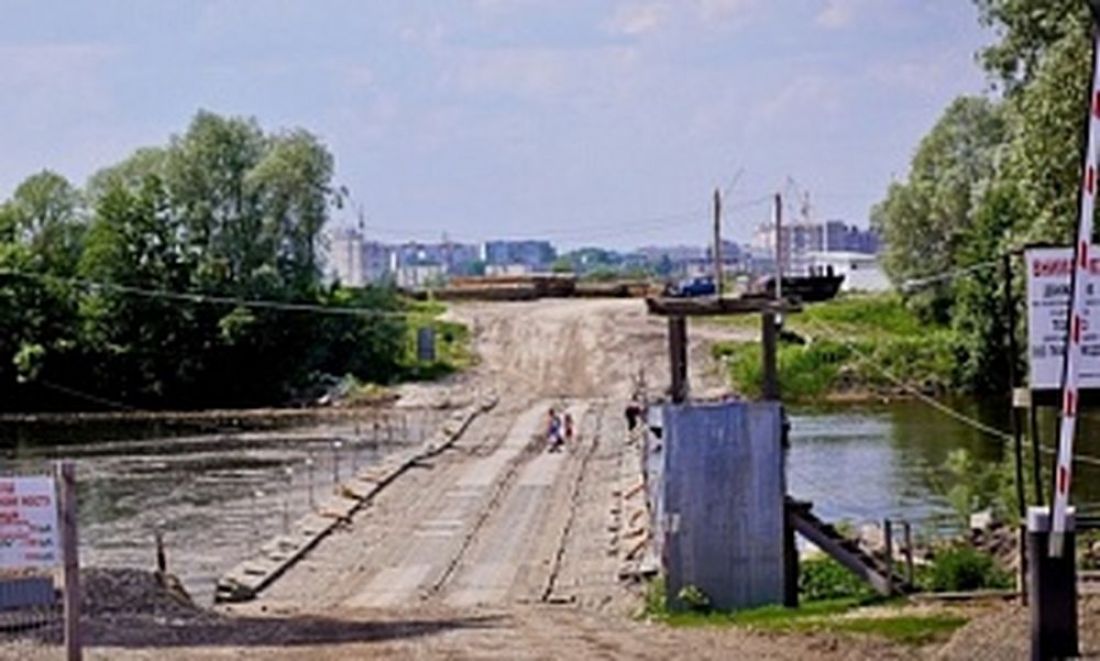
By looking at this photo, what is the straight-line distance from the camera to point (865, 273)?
135375 millimetres

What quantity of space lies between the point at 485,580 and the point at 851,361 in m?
55.9

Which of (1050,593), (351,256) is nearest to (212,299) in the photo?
(351,256)

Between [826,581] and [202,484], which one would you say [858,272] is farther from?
[826,581]

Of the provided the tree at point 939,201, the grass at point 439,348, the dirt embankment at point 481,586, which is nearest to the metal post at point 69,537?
the dirt embankment at point 481,586

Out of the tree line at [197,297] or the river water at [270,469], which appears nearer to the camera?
the river water at [270,469]

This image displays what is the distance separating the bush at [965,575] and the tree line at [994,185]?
4281 mm

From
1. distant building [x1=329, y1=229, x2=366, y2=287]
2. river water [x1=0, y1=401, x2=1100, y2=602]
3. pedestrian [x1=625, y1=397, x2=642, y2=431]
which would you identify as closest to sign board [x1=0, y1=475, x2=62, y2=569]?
river water [x1=0, y1=401, x2=1100, y2=602]

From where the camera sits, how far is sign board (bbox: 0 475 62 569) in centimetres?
1683

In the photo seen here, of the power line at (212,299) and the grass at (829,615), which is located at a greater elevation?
the power line at (212,299)

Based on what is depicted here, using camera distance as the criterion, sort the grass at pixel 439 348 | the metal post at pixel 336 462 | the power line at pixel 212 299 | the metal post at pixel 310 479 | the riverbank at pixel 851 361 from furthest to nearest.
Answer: the power line at pixel 212 299
the grass at pixel 439 348
the riverbank at pixel 851 361
the metal post at pixel 336 462
the metal post at pixel 310 479

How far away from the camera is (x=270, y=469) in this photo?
63.9 meters

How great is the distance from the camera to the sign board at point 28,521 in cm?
1683

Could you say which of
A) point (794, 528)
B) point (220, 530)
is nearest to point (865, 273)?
point (220, 530)

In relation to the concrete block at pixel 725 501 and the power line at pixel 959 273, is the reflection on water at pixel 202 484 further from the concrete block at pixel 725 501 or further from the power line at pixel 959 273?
the power line at pixel 959 273
